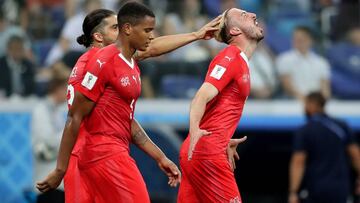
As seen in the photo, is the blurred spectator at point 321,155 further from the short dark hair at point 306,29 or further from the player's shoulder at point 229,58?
the player's shoulder at point 229,58

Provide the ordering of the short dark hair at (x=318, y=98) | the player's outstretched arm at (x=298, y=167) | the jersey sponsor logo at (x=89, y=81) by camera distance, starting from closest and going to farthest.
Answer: the jersey sponsor logo at (x=89, y=81)
the short dark hair at (x=318, y=98)
the player's outstretched arm at (x=298, y=167)

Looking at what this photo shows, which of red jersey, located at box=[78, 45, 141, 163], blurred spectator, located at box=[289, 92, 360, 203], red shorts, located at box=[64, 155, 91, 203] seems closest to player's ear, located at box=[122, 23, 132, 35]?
red jersey, located at box=[78, 45, 141, 163]

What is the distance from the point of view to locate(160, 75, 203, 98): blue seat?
1480cm

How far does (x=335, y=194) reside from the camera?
40.0ft

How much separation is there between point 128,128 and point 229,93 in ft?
2.78

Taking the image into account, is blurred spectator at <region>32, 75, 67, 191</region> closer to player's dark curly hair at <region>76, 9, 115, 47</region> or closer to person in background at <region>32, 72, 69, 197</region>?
person in background at <region>32, 72, 69, 197</region>

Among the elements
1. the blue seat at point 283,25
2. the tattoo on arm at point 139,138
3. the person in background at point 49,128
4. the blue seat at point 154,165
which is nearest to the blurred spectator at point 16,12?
the blue seat at point 154,165

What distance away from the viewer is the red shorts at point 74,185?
833 centimetres

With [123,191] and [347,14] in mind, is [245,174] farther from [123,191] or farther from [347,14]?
[123,191]

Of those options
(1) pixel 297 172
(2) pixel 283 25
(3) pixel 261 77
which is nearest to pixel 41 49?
(3) pixel 261 77

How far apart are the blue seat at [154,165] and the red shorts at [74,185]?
231 inches

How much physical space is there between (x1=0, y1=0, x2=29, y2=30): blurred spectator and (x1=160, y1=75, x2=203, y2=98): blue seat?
227 centimetres

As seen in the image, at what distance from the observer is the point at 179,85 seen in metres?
14.9

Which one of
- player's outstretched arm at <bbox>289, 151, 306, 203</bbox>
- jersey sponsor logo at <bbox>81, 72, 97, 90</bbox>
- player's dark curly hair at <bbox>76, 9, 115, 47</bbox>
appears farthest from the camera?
player's outstretched arm at <bbox>289, 151, 306, 203</bbox>
